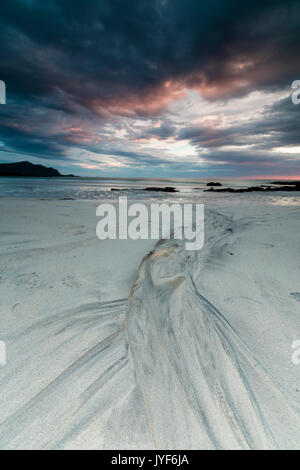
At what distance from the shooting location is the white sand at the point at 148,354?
89 centimetres

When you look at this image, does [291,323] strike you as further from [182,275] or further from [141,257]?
[141,257]

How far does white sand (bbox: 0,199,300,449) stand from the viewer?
0.89 meters

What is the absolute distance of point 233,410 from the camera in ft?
3.22

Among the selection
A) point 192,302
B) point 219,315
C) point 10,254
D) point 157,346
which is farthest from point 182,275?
point 10,254

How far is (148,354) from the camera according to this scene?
4.20ft

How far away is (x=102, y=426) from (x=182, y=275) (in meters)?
1.56

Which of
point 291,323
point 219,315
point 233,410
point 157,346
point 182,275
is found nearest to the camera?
point 233,410

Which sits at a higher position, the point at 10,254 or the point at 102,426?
the point at 10,254

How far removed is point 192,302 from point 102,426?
112cm

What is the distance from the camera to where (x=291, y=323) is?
152 cm
